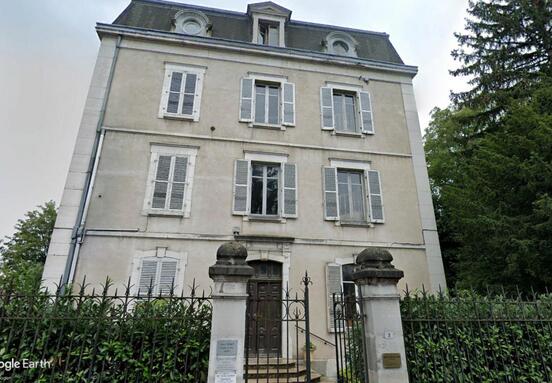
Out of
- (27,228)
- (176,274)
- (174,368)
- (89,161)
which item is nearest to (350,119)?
(176,274)

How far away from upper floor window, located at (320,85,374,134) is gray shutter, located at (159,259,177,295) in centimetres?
593

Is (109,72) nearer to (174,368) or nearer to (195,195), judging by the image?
(195,195)

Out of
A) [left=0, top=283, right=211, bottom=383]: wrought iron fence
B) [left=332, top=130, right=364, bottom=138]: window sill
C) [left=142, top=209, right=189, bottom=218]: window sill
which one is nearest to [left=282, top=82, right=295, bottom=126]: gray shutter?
[left=332, top=130, right=364, bottom=138]: window sill

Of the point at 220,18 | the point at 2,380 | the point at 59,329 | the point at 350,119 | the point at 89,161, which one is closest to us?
the point at 2,380

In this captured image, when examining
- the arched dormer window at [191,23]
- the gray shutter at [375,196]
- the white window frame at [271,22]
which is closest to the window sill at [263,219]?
the gray shutter at [375,196]

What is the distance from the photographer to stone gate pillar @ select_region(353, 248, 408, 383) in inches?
141

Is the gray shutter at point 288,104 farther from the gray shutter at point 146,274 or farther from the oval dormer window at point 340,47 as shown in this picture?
the gray shutter at point 146,274

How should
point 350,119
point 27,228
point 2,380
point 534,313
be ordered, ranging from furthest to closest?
point 27,228
point 350,119
point 534,313
point 2,380

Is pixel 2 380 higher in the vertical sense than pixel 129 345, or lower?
lower

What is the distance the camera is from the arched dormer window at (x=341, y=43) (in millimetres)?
11242

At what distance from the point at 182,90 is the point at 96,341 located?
25.4ft

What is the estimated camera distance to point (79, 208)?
776 cm

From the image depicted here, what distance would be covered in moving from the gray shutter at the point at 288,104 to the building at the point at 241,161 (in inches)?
1.8

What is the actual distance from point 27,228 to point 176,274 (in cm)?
2056
